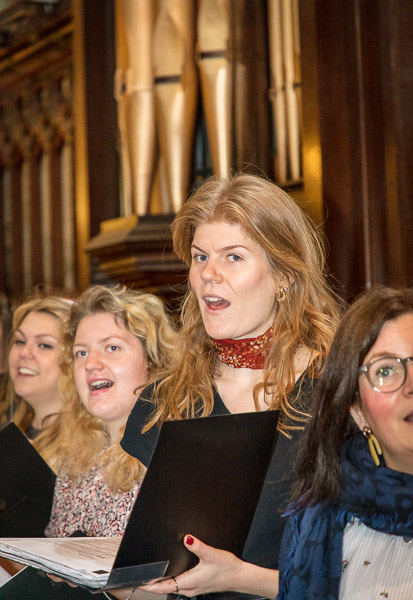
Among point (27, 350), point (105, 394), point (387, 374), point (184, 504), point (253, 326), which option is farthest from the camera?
point (27, 350)

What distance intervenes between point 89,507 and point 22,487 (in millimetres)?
220

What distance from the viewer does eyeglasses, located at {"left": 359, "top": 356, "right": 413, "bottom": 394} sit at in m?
1.58

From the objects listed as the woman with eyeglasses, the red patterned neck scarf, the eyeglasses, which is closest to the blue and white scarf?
the woman with eyeglasses

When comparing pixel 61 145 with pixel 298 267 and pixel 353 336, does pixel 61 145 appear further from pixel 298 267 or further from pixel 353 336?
pixel 353 336

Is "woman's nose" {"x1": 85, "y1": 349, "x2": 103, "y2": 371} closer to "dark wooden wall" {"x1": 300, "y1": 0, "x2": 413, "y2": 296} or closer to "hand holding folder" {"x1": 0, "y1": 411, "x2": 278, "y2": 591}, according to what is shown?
"hand holding folder" {"x1": 0, "y1": 411, "x2": 278, "y2": 591}

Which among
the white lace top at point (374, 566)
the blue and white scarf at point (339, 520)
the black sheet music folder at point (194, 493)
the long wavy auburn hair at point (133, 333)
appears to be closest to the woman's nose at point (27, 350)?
the long wavy auburn hair at point (133, 333)

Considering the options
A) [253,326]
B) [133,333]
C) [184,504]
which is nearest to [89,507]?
[133,333]

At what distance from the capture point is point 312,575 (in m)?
1.64

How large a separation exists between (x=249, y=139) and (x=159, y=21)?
637mm

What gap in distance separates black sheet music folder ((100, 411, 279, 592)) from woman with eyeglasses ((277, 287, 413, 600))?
144mm

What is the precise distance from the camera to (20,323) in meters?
3.55

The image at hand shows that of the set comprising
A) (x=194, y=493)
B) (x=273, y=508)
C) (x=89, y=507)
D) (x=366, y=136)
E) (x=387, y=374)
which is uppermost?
(x=366, y=136)

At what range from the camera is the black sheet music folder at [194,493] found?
1.67 m

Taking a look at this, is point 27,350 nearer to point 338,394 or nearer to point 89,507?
point 89,507
